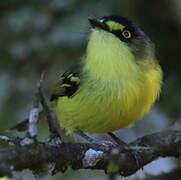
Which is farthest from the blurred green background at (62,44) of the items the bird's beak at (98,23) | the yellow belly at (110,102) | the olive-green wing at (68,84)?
the bird's beak at (98,23)

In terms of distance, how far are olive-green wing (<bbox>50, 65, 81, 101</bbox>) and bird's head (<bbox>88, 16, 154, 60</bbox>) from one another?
545 mm

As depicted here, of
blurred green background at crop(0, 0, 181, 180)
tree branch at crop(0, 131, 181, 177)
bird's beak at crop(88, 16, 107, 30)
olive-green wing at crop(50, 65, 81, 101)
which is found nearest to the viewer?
tree branch at crop(0, 131, 181, 177)

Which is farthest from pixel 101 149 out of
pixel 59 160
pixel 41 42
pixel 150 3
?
pixel 150 3

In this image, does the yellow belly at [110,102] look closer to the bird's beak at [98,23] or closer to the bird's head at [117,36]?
the bird's head at [117,36]

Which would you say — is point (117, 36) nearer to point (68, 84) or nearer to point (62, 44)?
point (68, 84)

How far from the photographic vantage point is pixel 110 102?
12.6 ft

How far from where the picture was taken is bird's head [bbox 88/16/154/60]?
12.9 ft

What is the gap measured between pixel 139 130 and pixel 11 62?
228cm

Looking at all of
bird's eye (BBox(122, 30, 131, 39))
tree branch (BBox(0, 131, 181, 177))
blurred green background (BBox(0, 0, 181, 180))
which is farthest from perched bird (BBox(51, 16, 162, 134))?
blurred green background (BBox(0, 0, 181, 180))

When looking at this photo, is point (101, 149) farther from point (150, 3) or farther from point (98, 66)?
point (150, 3)

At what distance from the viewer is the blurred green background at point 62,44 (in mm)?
5402

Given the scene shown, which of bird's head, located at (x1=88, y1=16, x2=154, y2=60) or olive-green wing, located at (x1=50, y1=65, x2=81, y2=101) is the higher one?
bird's head, located at (x1=88, y1=16, x2=154, y2=60)

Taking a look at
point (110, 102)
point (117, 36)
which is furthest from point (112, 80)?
point (117, 36)

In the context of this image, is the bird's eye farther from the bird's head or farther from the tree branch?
the tree branch
